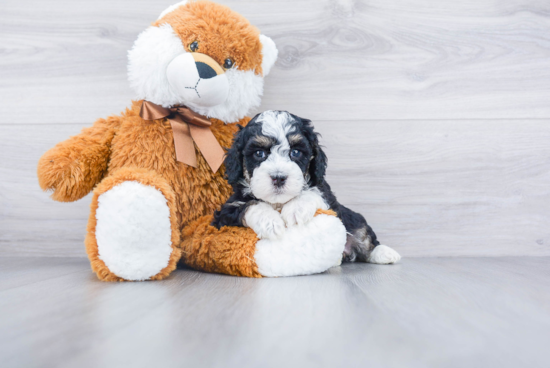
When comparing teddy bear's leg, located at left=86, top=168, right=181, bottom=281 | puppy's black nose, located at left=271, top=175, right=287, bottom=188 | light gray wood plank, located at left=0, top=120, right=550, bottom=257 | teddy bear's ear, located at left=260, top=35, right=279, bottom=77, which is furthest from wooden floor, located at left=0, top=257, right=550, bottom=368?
teddy bear's ear, located at left=260, top=35, right=279, bottom=77

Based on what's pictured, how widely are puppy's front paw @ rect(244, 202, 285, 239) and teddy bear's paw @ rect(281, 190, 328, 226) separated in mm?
24

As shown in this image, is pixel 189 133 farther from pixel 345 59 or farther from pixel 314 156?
pixel 345 59

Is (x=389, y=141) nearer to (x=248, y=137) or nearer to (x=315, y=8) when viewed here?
(x=315, y=8)

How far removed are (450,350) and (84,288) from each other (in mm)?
874

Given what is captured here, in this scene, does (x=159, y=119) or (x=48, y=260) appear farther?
(x=48, y=260)

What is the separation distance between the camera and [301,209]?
117 centimetres

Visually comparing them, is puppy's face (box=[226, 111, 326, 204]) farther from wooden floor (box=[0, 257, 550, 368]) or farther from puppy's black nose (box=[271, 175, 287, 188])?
wooden floor (box=[0, 257, 550, 368])

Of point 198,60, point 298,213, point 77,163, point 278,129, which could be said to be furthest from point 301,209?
point 77,163

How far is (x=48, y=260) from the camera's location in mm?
1576

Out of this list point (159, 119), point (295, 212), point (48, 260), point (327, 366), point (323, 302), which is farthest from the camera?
point (48, 260)

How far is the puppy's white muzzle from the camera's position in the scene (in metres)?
1.21

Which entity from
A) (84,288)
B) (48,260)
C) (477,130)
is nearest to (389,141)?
(477,130)

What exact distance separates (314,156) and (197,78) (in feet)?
1.40

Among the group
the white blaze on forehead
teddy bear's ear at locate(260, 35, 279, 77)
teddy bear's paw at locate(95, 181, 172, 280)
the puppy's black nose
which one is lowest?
teddy bear's paw at locate(95, 181, 172, 280)
